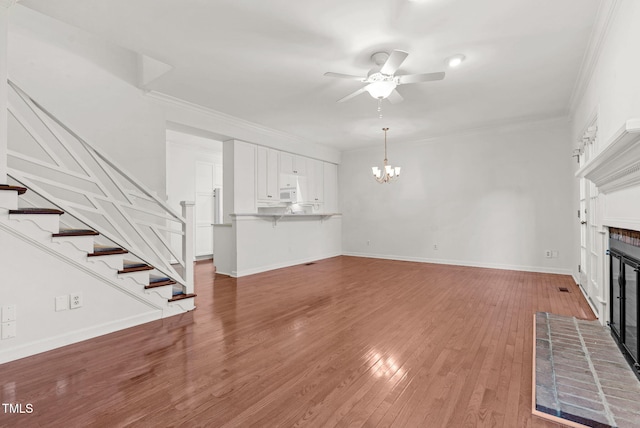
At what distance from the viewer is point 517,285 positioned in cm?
457

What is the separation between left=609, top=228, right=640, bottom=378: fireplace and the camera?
6.54 ft

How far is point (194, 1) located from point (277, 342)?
2.85m

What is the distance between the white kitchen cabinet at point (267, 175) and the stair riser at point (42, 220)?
354cm

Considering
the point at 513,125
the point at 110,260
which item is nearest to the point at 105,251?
the point at 110,260

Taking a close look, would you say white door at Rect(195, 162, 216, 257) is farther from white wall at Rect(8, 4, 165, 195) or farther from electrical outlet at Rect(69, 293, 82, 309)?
electrical outlet at Rect(69, 293, 82, 309)

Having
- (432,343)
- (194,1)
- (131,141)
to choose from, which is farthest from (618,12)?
(131,141)

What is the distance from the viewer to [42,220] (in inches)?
96.4

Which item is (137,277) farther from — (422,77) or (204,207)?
(204,207)

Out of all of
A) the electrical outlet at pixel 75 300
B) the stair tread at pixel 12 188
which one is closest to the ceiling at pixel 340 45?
the stair tread at pixel 12 188

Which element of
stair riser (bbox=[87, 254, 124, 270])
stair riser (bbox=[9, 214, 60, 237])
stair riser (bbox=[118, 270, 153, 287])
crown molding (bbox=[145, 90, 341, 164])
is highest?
crown molding (bbox=[145, 90, 341, 164])

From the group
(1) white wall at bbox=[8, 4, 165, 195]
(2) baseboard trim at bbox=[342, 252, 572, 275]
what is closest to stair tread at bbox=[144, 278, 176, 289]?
(1) white wall at bbox=[8, 4, 165, 195]

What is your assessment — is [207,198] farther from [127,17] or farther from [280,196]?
[127,17]

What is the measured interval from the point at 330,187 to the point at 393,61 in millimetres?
5222

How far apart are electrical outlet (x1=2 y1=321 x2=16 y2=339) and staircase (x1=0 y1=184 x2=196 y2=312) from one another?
0.56m
